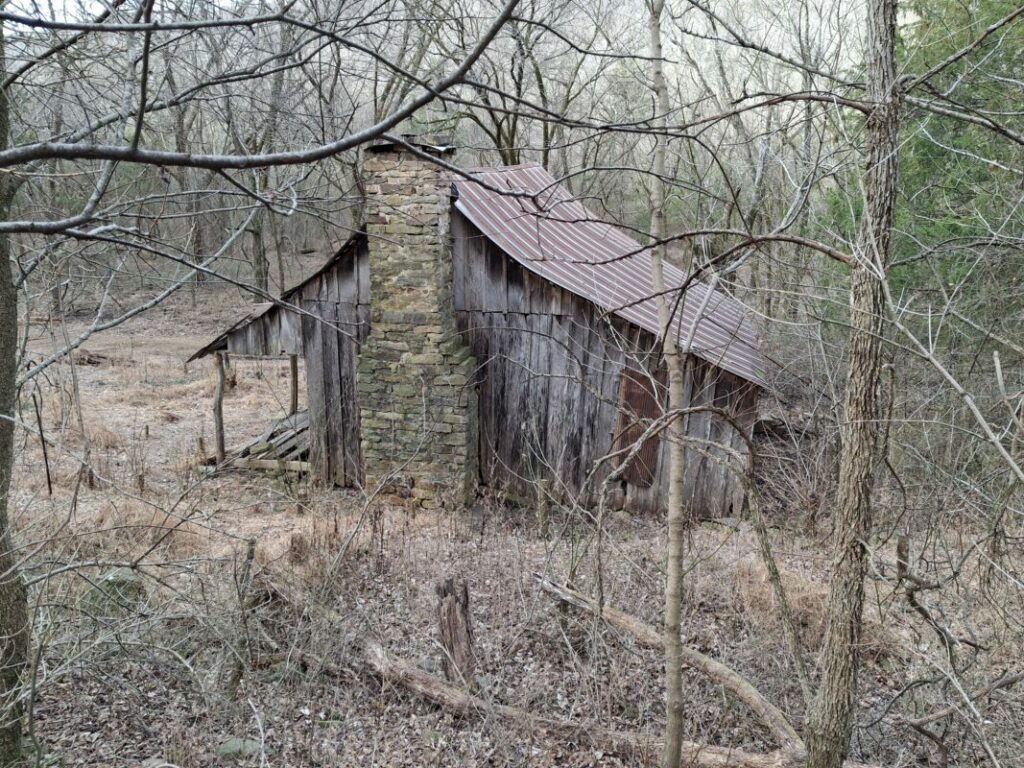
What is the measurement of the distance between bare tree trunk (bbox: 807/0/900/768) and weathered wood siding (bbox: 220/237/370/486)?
729 centimetres

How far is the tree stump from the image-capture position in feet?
16.8

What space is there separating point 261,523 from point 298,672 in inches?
159

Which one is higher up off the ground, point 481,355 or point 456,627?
point 481,355

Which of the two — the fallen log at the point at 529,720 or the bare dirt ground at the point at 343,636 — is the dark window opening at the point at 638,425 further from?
the fallen log at the point at 529,720

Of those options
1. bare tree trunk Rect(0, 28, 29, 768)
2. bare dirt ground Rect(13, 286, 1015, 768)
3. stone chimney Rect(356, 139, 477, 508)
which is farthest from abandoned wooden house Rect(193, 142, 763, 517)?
bare tree trunk Rect(0, 28, 29, 768)

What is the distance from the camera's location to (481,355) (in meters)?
9.75

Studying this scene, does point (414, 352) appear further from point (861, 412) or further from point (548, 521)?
point (861, 412)

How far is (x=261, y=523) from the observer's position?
913 centimetres

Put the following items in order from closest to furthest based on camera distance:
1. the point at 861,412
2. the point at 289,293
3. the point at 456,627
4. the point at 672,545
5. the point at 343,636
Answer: the point at 861,412 → the point at 672,545 → the point at 456,627 → the point at 343,636 → the point at 289,293

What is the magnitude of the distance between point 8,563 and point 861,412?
420 centimetres

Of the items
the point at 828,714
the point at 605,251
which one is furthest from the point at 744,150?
the point at 828,714

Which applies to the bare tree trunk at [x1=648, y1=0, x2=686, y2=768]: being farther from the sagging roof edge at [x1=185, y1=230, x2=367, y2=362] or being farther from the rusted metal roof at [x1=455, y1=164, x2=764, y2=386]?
the sagging roof edge at [x1=185, y1=230, x2=367, y2=362]

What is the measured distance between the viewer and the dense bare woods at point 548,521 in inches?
124

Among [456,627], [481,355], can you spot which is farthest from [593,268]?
[456,627]
